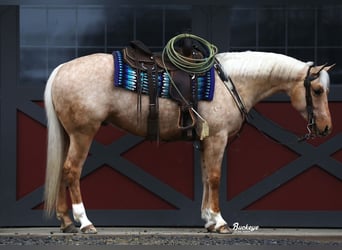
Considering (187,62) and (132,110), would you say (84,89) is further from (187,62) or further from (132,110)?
(187,62)

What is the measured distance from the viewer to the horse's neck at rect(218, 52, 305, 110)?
7867 mm

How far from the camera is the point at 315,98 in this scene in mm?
7777

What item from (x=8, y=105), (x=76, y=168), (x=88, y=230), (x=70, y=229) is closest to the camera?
(x=76, y=168)

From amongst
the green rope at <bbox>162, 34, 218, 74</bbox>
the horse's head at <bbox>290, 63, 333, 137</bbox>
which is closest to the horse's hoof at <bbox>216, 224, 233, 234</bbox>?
the horse's head at <bbox>290, 63, 333, 137</bbox>

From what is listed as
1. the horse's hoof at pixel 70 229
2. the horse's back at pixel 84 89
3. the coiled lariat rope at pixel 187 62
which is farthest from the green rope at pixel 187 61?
the horse's hoof at pixel 70 229

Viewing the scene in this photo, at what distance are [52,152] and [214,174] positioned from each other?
1393 millimetres

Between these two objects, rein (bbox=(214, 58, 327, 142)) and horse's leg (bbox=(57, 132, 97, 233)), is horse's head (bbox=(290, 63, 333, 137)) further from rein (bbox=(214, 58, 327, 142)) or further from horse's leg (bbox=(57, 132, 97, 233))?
horse's leg (bbox=(57, 132, 97, 233))

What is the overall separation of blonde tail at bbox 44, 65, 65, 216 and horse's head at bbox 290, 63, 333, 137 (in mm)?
2089

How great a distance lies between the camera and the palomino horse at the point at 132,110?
25.0 feet

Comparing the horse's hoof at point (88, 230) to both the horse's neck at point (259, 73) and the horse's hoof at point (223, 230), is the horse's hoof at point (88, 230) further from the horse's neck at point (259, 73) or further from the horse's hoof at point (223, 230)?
the horse's neck at point (259, 73)

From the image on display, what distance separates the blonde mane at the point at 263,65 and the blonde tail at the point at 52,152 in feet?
5.03

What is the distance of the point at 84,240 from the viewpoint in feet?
24.8

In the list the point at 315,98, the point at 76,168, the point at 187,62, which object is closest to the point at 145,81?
the point at 187,62

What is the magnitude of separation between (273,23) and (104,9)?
5.23 ft
